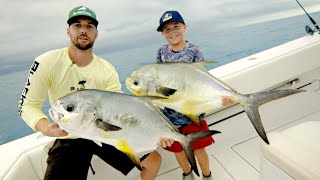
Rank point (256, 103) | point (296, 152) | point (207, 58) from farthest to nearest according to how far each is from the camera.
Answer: point (207, 58)
point (256, 103)
point (296, 152)

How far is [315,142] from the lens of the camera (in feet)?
4.59

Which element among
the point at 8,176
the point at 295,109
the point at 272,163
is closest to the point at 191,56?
the point at 272,163

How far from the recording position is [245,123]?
2.95 metres

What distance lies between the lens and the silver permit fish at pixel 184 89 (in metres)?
1.49

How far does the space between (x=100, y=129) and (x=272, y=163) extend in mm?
915

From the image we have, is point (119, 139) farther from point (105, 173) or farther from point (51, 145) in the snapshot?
point (105, 173)

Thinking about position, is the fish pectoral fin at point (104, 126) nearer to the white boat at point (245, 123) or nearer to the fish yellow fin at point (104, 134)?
the fish yellow fin at point (104, 134)

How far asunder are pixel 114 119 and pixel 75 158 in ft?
2.71

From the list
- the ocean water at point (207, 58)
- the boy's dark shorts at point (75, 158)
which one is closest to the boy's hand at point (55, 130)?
the boy's dark shorts at point (75, 158)

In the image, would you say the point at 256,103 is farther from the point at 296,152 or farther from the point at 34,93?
the point at 34,93

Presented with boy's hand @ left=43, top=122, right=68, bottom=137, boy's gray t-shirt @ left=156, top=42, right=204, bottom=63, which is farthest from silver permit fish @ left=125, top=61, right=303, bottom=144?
boy's gray t-shirt @ left=156, top=42, right=204, bottom=63

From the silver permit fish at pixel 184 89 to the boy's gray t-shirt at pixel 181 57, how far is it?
56cm

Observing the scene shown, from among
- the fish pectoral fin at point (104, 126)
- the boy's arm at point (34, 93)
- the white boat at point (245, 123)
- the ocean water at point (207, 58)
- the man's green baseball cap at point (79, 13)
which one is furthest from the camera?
the ocean water at point (207, 58)

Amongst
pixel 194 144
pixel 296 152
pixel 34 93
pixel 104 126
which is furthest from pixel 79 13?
pixel 296 152
